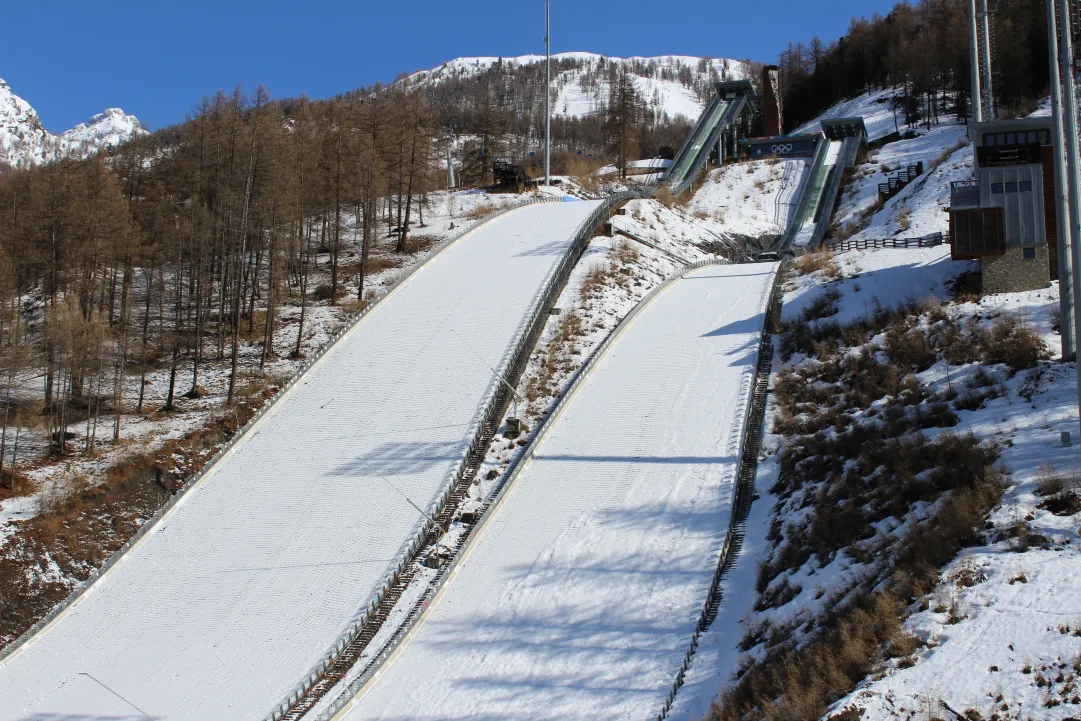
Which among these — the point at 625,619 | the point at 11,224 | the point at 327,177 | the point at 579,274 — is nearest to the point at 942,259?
the point at 579,274

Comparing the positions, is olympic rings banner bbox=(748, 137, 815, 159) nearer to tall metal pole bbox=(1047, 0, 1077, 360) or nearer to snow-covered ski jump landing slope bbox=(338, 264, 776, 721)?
snow-covered ski jump landing slope bbox=(338, 264, 776, 721)

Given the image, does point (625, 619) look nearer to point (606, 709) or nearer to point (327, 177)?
point (606, 709)

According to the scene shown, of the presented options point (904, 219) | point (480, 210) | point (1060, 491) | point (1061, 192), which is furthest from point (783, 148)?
point (1060, 491)

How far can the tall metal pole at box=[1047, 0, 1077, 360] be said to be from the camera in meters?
16.4

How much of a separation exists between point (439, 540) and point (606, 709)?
25.9 feet

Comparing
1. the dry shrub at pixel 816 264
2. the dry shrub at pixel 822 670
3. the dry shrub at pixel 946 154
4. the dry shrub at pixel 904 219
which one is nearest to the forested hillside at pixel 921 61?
the dry shrub at pixel 946 154

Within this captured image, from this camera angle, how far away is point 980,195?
2838cm

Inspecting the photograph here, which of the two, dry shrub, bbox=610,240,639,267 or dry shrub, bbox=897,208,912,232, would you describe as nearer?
dry shrub, bbox=610,240,639,267

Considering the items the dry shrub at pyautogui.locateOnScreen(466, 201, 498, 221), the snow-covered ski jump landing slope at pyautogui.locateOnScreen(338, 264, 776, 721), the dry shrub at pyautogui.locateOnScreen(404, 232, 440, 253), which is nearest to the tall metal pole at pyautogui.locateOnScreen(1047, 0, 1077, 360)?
the snow-covered ski jump landing slope at pyautogui.locateOnScreen(338, 264, 776, 721)

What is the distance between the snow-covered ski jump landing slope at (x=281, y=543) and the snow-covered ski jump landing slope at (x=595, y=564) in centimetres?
246

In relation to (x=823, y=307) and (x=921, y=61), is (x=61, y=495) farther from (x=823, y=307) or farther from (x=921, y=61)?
(x=921, y=61)

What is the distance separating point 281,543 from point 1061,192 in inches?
738

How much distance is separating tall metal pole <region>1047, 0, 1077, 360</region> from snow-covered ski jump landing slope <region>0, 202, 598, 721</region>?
1509 cm

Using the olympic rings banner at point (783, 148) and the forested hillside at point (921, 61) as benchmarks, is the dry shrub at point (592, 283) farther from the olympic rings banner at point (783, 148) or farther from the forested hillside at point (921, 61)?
the olympic rings banner at point (783, 148)
